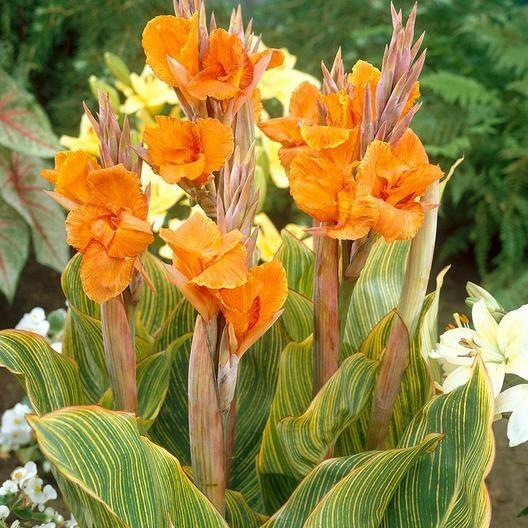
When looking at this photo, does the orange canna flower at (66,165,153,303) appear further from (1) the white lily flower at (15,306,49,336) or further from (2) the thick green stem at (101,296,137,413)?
(1) the white lily flower at (15,306,49,336)

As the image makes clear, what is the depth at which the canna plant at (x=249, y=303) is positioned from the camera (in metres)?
0.67

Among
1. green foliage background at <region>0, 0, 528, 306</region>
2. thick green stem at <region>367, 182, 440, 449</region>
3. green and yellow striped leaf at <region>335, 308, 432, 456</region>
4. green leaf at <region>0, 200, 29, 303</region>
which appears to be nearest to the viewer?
thick green stem at <region>367, 182, 440, 449</region>

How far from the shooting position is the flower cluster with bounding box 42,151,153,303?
0.67 metres

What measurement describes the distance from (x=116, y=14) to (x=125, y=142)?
79.7 inches

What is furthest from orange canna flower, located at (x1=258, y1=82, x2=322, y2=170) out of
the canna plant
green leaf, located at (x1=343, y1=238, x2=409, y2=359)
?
green leaf, located at (x1=343, y1=238, x2=409, y2=359)

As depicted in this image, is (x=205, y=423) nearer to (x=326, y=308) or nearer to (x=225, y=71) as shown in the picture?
(x=326, y=308)

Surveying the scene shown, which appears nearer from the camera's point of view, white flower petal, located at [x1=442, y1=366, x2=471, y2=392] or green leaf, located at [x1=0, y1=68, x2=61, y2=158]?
white flower petal, located at [x1=442, y1=366, x2=471, y2=392]

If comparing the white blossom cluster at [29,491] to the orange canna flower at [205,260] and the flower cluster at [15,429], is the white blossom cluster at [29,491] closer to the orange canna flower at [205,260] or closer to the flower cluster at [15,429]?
the flower cluster at [15,429]

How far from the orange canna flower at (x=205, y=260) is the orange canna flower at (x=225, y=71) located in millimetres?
122

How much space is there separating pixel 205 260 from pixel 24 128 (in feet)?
4.50

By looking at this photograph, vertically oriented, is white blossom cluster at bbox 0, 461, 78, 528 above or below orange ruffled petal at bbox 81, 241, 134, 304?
below

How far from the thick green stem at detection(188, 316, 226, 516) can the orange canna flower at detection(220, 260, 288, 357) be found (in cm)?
2

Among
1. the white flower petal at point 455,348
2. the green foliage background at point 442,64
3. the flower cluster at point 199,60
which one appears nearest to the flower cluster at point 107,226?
the flower cluster at point 199,60

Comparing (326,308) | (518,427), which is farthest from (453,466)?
(326,308)
